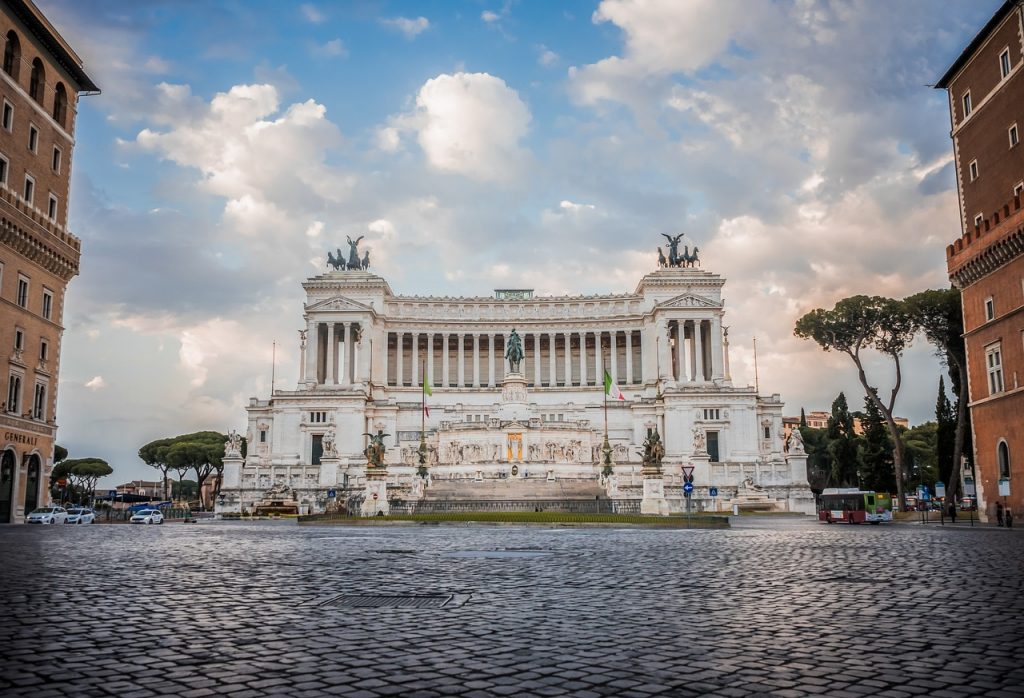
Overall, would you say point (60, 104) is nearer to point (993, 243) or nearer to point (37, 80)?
point (37, 80)

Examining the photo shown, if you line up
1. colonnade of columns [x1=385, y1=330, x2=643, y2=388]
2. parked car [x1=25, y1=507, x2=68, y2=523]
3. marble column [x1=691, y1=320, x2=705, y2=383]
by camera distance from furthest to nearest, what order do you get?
colonnade of columns [x1=385, y1=330, x2=643, y2=388], marble column [x1=691, y1=320, x2=705, y2=383], parked car [x1=25, y1=507, x2=68, y2=523]

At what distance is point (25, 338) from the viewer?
47.9 m

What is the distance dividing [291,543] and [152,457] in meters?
98.1

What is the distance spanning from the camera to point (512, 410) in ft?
279

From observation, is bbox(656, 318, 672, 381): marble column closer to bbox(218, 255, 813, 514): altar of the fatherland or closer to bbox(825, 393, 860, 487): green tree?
bbox(218, 255, 813, 514): altar of the fatherland

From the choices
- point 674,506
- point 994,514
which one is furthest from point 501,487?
point 994,514

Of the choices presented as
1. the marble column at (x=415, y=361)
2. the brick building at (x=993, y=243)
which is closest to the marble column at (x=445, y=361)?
the marble column at (x=415, y=361)

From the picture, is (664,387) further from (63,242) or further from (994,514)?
(63,242)

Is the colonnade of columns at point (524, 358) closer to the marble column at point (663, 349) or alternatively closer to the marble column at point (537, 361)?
the marble column at point (537, 361)

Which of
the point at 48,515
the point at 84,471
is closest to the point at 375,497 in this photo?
the point at 48,515

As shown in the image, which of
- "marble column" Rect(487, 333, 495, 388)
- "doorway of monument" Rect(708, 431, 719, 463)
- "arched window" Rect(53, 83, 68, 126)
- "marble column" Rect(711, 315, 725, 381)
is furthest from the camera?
"marble column" Rect(487, 333, 495, 388)

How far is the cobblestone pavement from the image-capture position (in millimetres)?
7312

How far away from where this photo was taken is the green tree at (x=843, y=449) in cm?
8981

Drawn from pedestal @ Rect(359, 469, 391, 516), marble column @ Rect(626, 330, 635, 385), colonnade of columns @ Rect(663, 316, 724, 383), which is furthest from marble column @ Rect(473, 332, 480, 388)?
pedestal @ Rect(359, 469, 391, 516)
